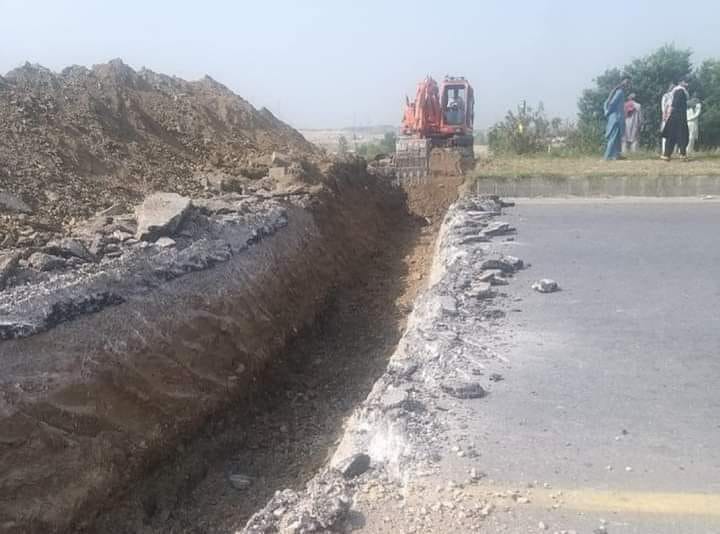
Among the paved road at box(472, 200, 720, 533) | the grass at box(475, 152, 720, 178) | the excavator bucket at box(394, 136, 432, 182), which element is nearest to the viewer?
the paved road at box(472, 200, 720, 533)

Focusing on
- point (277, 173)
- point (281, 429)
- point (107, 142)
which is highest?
point (107, 142)

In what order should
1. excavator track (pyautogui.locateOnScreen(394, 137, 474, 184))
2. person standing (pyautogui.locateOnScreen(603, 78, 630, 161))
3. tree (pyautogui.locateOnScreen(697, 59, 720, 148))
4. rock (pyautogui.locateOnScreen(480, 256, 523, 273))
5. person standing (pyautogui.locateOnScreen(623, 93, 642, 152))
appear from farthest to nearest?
tree (pyautogui.locateOnScreen(697, 59, 720, 148))
person standing (pyautogui.locateOnScreen(623, 93, 642, 152))
excavator track (pyautogui.locateOnScreen(394, 137, 474, 184))
person standing (pyautogui.locateOnScreen(603, 78, 630, 161))
rock (pyautogui.locateOnScreen(480, 256, 523, 273))

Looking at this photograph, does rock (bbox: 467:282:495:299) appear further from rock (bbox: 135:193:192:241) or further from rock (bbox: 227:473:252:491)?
rock (bbox: 135:193:192:241)

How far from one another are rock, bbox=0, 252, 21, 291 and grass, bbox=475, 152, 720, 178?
9333 millimetres

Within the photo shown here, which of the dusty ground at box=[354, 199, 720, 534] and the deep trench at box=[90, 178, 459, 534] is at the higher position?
the dusty ground at box=[354, 199, 720, 534]

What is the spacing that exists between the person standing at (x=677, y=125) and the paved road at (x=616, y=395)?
23.8ft

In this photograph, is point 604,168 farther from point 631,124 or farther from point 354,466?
point 354,466

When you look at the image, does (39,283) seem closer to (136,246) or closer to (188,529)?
(136,246)

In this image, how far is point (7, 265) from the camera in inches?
200

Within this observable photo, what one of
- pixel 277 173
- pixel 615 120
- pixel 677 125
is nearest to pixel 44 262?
pixel 277 173

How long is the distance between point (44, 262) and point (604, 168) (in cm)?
1094

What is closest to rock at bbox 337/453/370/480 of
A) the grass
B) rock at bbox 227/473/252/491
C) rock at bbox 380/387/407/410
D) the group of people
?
rock at bbox 380/387/407/410

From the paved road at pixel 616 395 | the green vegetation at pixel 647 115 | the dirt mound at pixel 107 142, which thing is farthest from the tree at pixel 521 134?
the paved road at pixel 616 395

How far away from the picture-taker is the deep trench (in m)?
4.52
